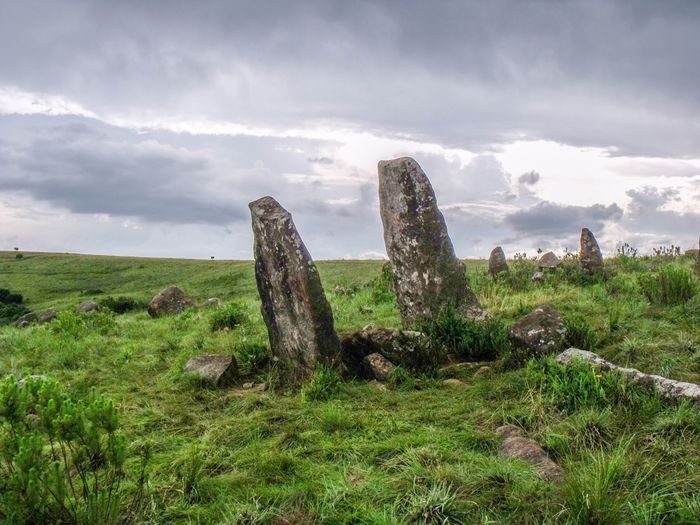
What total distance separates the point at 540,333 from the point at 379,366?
2712mm

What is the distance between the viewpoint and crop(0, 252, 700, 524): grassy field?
5297 mm

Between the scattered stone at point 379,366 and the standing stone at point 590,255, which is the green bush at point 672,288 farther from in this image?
the scattered stone at point 379,366

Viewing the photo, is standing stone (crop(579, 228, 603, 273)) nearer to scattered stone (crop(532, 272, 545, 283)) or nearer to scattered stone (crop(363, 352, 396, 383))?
scattered stone (crop(532, 272, 545, 283))

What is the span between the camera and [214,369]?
10469 millimetres

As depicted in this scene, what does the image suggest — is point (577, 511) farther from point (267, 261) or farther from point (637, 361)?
point (267, 261)

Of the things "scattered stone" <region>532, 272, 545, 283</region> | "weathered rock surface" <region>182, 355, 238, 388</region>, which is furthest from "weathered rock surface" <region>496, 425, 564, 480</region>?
"scattered stone" <region>532, 272, 545, 283</region>

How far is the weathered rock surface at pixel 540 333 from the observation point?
1004 cm

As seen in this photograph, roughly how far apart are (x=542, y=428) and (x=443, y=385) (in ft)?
8.27

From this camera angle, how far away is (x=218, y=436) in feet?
25.5

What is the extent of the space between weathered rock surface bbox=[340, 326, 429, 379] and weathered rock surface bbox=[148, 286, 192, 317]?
42.6ft

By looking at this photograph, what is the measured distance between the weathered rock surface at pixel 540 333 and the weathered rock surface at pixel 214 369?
4817mm

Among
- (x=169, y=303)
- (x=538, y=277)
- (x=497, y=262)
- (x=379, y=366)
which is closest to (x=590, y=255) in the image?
(x=538, y=277)

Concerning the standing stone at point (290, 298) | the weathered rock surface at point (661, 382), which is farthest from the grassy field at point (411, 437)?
the standing stone at point (290, 298)

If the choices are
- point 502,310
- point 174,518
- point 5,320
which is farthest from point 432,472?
point 5,320
